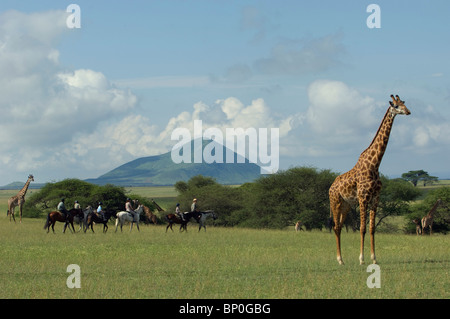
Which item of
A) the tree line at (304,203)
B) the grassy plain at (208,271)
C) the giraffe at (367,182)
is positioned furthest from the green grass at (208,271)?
the tree line at (304,203)

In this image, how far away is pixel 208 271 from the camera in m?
16.9

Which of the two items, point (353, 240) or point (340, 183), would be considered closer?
point (340, 183)

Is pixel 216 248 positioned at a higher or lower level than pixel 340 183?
lower

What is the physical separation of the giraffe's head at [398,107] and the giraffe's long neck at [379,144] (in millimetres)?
258

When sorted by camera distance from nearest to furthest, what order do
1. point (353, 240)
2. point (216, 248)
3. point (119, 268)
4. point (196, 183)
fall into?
point (119, 268)
point (216, 248)
point (353, 240)
point (196, 183)

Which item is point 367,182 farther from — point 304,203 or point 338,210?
point 304,203

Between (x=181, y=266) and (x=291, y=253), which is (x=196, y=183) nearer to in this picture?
(x=291, y=253)

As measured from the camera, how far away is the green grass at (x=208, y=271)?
13078 millimetres

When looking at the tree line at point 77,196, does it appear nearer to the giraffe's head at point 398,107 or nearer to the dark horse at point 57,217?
the dark horse at point 57,217

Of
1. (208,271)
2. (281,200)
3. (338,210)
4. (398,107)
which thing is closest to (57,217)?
(208,271)

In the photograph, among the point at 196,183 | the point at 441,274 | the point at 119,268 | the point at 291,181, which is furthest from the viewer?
the point at 196,183
